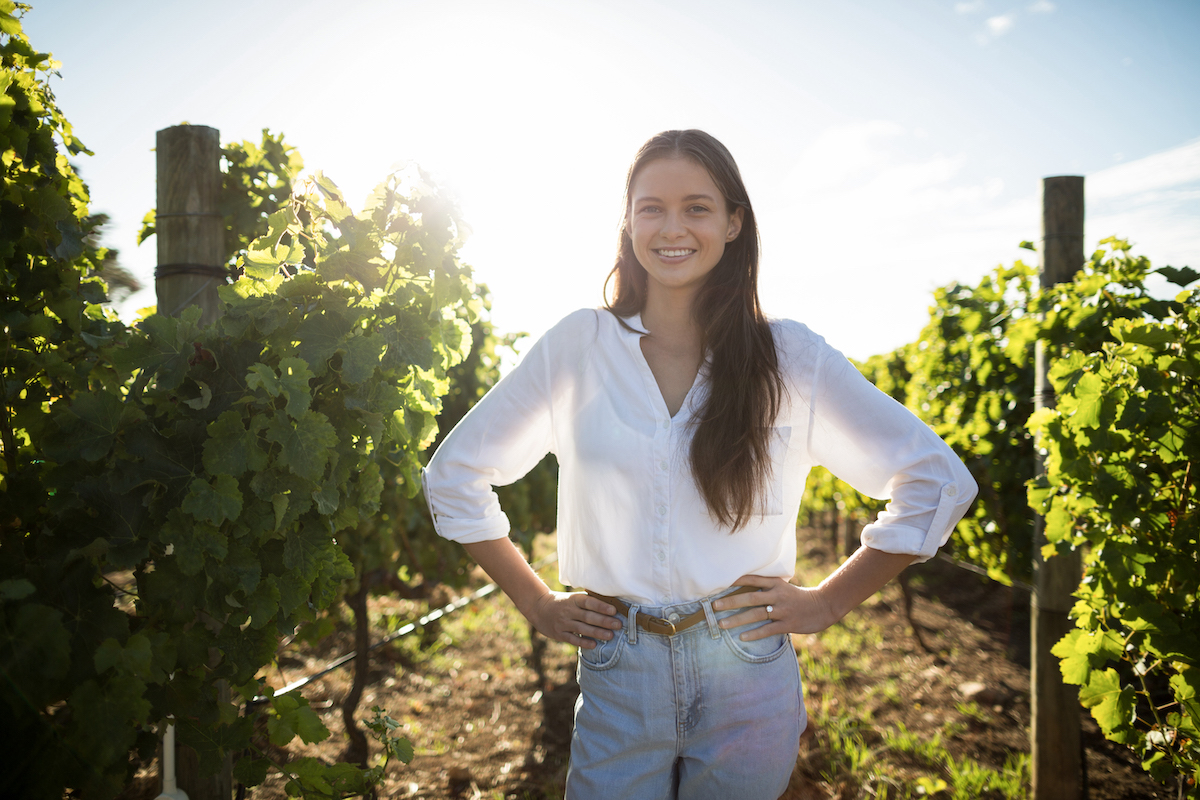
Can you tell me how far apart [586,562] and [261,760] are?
0.86m

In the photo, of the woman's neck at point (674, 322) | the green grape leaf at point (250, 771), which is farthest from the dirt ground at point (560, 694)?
the woman's neck at point (674, 322)

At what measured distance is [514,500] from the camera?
5543mm

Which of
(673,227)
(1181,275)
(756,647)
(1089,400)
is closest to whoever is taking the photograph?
(756,647)

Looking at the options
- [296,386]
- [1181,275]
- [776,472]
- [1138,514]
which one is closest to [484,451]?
[296,386]

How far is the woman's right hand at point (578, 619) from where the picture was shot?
1.46m

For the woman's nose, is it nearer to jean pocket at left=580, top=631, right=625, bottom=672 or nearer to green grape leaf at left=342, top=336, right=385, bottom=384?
green grape leaf at left=342, top=336, right=385, bottom=384

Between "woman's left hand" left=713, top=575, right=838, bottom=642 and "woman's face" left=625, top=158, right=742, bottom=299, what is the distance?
0.70 m

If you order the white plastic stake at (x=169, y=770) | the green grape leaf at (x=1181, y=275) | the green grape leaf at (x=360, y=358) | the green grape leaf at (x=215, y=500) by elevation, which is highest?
the green grape leaf at (x=1181, y=275)

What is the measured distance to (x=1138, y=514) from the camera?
2.01 meters

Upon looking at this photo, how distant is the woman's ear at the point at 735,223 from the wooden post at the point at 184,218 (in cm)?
151

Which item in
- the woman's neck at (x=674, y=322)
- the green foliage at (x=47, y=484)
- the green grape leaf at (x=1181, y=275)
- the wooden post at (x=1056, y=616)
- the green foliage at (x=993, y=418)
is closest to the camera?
the green foliage at (x=47, y=484)

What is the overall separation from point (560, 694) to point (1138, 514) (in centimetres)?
339

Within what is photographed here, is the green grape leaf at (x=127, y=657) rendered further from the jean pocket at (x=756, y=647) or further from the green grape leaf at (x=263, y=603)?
the jean pocket at (x=756, y=647)

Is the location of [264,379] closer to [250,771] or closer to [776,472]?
[250,771]
